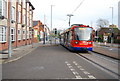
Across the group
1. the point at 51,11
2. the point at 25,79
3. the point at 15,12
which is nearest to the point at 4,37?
the point at 15,12

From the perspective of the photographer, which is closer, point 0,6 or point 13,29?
point 0,6

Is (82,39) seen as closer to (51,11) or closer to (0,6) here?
(0,6)

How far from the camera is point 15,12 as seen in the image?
25375 mm

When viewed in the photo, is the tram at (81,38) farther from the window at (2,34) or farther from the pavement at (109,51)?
the window at (2,34)

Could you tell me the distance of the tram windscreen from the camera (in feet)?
57.9

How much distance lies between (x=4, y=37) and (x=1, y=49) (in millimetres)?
1957

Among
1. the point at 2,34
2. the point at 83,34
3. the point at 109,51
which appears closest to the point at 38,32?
the point at 2,34

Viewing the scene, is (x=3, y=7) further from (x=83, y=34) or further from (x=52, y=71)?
(x=52, y=71)

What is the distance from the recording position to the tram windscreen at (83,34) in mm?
17656

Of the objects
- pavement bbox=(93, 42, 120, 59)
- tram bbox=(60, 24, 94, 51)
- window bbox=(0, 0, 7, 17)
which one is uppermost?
window bbox=(0, 0, 7, 17)

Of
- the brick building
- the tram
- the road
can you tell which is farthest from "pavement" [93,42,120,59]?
the brick building

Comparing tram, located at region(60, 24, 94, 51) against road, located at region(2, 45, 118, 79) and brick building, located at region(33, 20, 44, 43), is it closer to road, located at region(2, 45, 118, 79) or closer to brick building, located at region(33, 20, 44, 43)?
road, located at region(2, 45, 118, 79)

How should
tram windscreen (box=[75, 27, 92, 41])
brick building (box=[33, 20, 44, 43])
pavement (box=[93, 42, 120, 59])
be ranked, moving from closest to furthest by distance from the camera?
pavement (box=[93, 42, 120, 59])
tram windscreen (box=[75, 27, 92, 41])
brick building (box=[33, 20, 44, 43])

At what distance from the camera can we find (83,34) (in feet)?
58.3
